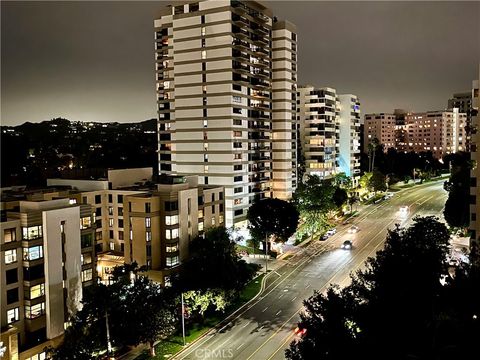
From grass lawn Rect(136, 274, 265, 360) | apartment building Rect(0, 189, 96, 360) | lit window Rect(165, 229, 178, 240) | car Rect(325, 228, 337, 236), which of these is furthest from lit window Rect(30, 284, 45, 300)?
car Rect(325, 228, 337, 236)

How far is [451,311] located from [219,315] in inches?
1221

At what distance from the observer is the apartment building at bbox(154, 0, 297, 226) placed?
86250 millimetres

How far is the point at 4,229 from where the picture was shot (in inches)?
1556

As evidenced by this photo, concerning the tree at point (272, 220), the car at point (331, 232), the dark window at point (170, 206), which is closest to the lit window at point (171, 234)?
the dark window at point (170, 206)

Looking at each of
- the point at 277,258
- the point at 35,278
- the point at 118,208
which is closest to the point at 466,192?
the point at 277,258

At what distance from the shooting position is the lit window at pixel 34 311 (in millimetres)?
40625

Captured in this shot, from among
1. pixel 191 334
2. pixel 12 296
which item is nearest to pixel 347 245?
pixel 191 334

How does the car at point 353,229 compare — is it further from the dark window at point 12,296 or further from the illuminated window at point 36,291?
the dark window at point 12,296

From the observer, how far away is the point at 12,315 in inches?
1563

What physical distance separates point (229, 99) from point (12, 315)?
56714 mm

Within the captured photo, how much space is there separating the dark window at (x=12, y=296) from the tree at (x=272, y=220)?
40.3m

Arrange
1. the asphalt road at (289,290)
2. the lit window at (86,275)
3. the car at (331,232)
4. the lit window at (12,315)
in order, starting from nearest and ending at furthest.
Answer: the lit window at (12,315)
the asphalt road at (289,290)
the lit window at (86,275)
the car at (331,232)

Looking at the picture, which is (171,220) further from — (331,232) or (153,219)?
(331,232)

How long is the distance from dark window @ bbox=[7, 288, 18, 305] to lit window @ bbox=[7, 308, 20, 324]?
2.55 feet
